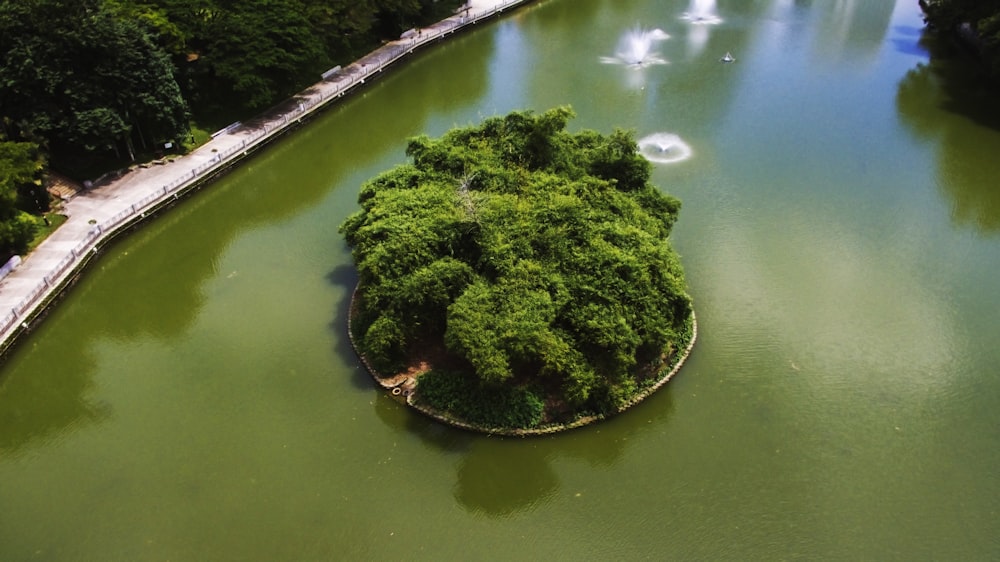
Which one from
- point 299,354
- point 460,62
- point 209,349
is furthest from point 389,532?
point 460,62

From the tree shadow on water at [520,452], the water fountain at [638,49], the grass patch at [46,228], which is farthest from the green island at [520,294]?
the water fountain at [638,49]

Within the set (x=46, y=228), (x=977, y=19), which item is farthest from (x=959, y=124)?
(x=46, y=228)

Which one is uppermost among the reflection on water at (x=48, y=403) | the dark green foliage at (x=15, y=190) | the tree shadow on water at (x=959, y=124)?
the dark green foliage at (x=15, y=190)

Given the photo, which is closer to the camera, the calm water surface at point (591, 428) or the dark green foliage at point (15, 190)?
the calm water surface at point (591, 428)

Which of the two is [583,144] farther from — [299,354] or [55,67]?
[55,67]

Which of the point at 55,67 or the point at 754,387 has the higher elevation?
the point at 55,67

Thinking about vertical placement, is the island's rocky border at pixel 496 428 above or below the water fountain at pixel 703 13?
above

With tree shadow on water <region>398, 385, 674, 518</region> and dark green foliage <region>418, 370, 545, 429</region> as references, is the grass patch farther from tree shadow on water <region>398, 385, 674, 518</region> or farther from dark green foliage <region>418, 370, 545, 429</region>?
dark green foliage <region>418, 370, 545, 429</region>

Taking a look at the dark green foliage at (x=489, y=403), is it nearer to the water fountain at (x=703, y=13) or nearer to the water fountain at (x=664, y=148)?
the water fountain at (x=664, y=148)
